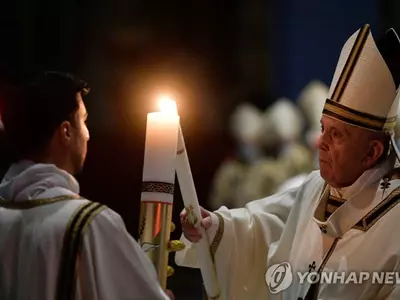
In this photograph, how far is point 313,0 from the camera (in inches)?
369

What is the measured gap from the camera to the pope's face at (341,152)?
9.78 feet

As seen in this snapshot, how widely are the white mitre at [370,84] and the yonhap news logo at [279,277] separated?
629mm

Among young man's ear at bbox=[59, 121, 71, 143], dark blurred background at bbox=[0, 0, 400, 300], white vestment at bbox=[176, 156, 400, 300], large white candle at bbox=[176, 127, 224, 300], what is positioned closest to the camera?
young man's ear at bbox=[59, 121, 71, 143]

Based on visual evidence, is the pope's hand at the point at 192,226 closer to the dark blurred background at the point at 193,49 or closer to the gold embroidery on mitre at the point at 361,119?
the gold embroidery on mitre at the point at 361,119

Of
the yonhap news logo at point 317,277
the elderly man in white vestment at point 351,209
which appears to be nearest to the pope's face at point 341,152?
the elderly man in white vestment at point 351,209

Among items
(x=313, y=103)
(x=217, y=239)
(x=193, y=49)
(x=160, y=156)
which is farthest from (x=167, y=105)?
(x=193, y=49)

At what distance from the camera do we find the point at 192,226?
3.00 meters

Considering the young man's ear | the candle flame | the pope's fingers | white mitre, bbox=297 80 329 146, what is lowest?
white mitre, bbox=297 80 329 146

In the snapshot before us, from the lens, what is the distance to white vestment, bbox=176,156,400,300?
→ 291 centimetres

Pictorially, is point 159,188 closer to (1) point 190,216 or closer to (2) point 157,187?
(2) point 157,187

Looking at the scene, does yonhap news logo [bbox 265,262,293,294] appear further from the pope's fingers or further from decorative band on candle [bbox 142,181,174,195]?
decorative band on candle [bbox 142,181,174,195]

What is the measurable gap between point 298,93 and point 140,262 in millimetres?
7257

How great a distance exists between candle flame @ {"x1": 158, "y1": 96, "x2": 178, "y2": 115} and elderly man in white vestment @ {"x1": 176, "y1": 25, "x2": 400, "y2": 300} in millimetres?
496

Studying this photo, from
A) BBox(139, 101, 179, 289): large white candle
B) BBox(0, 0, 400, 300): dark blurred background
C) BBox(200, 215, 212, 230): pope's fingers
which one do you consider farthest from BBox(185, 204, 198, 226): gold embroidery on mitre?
BBox(0, 0, 400, 300): dark blurred background
